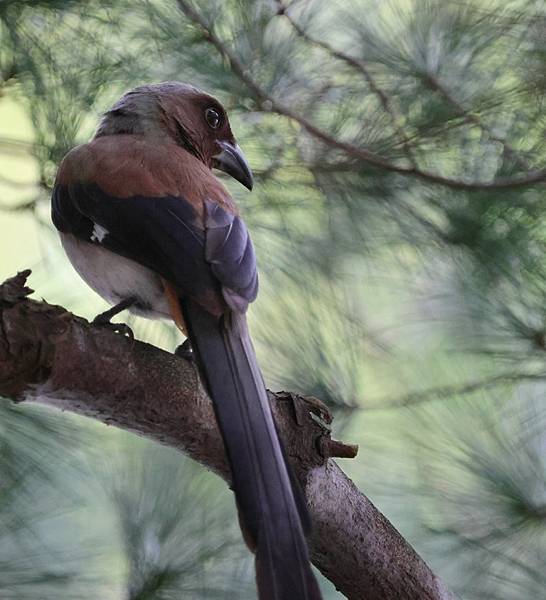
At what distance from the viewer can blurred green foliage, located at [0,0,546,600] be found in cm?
198

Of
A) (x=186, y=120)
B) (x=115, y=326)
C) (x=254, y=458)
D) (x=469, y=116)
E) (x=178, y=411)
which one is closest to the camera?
(x=254, y=458)

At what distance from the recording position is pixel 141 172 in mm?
1544

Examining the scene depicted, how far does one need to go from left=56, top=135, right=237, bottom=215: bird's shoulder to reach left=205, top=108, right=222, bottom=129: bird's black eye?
0.24 m

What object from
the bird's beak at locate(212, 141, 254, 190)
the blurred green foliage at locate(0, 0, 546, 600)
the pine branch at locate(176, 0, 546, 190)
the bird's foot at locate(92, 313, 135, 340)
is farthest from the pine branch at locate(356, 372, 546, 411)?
the bird's foot at locate(92, 313, 135, 340)

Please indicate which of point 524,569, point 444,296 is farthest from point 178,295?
point 524,569

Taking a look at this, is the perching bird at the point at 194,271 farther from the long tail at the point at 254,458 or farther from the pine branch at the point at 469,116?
the pine branch at the point at 469,116

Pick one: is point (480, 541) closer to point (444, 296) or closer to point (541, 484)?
point (541, 484)

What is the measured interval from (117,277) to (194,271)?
0.65ft

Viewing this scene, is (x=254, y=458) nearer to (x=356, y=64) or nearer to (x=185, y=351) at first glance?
(x=185, y=351)

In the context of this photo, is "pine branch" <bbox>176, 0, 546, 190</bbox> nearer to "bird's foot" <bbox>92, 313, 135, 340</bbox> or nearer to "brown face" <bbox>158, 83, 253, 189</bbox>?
"brown face" <bbox>158, 83, 253, 189</bbox>

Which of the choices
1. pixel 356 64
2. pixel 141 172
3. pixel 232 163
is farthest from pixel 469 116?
pixel 141 172

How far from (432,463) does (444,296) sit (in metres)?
0.33

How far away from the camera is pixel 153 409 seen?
1331 millimetres

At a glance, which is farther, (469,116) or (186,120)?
(469,116)
